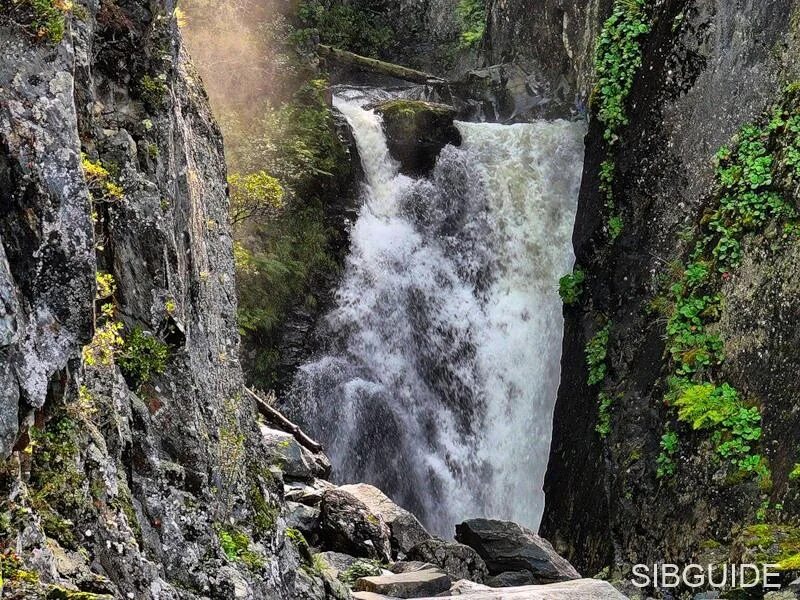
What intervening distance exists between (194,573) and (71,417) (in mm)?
1796

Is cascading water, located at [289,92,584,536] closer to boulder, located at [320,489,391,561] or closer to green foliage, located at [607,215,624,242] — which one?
green foliage, located at [607,215,624,242]

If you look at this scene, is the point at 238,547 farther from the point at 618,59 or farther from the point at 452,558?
the point at 618,59

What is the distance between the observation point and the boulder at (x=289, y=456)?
1367 cm

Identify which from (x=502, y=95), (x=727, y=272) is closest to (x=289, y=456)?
(x=727, y=272)

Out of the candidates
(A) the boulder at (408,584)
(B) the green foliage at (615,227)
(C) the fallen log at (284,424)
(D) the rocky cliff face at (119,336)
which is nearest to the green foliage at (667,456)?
(B) the green foliage at (615,227)

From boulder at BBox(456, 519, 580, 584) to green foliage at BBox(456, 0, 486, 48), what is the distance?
19.5m

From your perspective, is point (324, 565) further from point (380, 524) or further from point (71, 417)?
point (71, 417)

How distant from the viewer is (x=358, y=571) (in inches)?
438

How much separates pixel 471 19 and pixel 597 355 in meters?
17.2

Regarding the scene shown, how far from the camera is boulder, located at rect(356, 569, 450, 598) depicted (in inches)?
384

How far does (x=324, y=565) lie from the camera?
10039 mm

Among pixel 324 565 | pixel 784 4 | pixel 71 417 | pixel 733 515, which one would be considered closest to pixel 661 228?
pixel 784 4

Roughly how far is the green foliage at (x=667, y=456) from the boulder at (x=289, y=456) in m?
6.01

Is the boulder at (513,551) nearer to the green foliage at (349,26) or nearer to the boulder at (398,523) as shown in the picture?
the boulder at (398,523)
